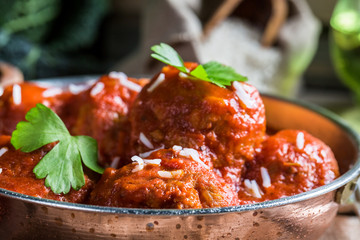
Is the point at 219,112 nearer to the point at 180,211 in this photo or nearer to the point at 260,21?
the point at 180,211

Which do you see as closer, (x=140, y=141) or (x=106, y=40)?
(x=140, y=141)

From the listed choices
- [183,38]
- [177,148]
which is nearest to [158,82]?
[177,148]

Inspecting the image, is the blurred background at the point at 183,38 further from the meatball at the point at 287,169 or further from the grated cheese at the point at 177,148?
the grated cheese at the point at 177,148

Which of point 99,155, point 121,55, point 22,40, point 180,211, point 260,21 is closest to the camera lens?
point 180,211

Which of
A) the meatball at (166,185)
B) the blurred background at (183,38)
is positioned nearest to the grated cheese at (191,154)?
the meatball at (166,185)

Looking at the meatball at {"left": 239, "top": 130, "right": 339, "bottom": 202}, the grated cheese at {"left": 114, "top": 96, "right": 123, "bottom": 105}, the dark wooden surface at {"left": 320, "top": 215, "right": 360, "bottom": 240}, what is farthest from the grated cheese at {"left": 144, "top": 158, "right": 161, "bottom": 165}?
the dark wooden surface at {"left": 320, "top": 215, "right": 360, "bottom": 240}

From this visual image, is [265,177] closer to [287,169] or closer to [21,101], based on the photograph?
[287,169]

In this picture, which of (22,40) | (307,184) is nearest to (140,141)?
(307,184)
